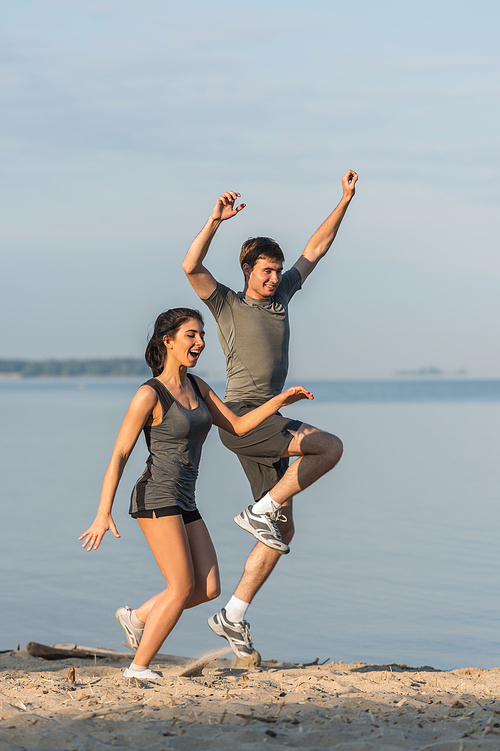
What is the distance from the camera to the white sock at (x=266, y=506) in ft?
19.2

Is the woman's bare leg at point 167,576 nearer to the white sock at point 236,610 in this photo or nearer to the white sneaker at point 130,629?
the white sneaker at point 130,629

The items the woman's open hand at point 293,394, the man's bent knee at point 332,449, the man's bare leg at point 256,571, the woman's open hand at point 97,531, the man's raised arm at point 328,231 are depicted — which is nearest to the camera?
the woman's open hand at point 97,531

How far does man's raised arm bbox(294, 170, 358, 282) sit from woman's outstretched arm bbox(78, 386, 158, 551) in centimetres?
231

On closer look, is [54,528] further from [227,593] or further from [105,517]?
[105,517]

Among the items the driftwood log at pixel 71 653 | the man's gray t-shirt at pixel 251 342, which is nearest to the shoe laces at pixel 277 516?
the man's gray t-shirt at pixel 251 342

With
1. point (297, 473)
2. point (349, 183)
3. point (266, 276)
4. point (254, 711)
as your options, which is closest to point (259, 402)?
point (297, 473)

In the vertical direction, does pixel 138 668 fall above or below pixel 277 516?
below

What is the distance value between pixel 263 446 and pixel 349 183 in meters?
2.38

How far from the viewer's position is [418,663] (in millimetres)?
6684

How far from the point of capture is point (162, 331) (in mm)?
5293

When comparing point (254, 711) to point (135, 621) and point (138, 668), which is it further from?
point (135, 621)

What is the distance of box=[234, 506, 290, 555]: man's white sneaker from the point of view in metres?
5.73

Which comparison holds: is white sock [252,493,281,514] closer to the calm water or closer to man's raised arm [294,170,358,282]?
the calm water

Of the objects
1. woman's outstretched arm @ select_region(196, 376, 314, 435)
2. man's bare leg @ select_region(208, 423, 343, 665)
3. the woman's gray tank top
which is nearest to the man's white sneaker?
man's bare leg @ select_region(208, 423, 343, 665)
